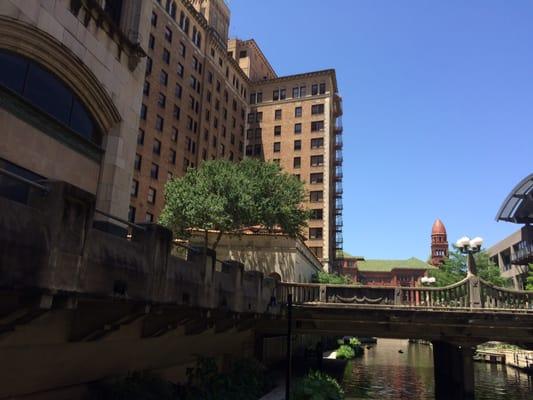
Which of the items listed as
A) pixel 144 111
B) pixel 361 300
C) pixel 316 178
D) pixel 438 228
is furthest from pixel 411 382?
pixel 438 228

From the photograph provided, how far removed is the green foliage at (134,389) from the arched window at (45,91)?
888cm

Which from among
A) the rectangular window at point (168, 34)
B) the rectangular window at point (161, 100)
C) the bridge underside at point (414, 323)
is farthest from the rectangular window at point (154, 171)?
the bridge underside at point (414, 323)

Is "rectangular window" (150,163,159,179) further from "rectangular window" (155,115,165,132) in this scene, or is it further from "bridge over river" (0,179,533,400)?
"bridge over river" (0,179,533,400)

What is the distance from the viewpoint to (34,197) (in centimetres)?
839

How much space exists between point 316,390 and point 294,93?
67.3 metres

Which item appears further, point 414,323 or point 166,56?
point 166,56

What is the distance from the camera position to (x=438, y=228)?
15375cm

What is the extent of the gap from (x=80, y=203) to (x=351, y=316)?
18246mm

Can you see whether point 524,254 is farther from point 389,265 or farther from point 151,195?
point 389,265

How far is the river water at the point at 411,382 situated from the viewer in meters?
28.9

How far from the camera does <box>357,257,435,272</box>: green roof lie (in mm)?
153250

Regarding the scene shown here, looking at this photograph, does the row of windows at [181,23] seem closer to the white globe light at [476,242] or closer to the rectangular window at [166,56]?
the rectangular window at [166,56]

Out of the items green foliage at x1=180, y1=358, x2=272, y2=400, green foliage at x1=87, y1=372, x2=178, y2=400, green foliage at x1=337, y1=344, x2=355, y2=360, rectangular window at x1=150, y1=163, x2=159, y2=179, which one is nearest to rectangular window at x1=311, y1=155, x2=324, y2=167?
rectangular window at x1=150, y1=163, x2=159, y2=179

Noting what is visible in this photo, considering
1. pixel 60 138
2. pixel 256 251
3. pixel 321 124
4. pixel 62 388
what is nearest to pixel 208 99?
pixel 321 124
